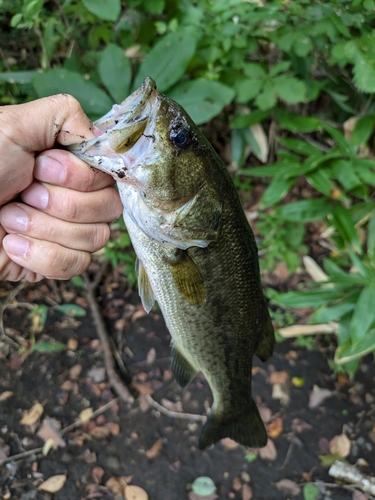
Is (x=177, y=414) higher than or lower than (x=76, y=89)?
lower

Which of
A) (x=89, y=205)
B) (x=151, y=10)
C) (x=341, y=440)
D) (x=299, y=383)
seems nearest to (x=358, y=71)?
(x=151, y=10)

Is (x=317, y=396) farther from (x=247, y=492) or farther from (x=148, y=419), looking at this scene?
(x=148, y=419)

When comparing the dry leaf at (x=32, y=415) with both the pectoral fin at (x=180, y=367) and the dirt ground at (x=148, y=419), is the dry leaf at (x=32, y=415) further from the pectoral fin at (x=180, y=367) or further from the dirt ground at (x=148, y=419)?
the pectoral fin at (x=180, y=367)

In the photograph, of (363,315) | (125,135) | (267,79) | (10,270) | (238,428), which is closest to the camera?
(125,135)

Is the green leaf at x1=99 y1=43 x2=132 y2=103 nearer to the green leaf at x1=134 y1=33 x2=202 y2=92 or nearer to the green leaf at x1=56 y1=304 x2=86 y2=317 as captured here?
the green leaf at x1=134 y1=33 x2=202 y2=92

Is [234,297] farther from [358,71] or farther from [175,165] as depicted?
[358,71]

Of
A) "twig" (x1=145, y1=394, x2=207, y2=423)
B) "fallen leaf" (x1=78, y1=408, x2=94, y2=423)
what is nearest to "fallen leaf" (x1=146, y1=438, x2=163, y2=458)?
"twig" (x1=145, y1=394, x2=207, y2=423)

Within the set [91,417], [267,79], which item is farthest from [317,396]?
[267,79]
